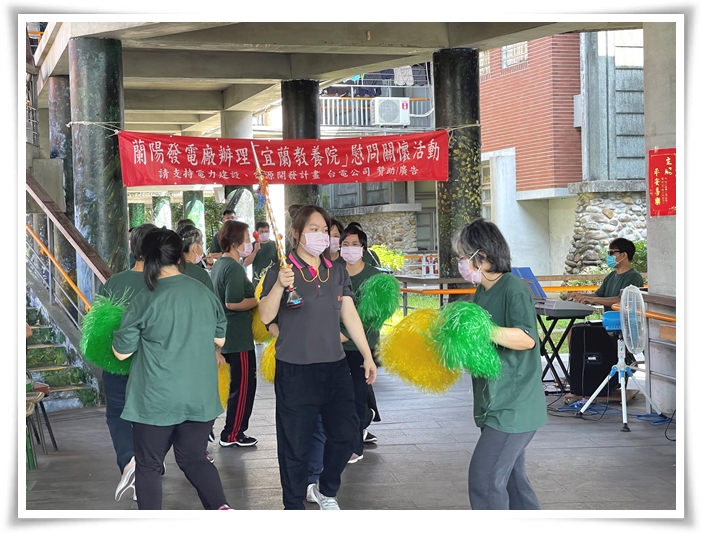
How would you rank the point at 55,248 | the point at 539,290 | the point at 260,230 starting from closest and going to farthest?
the point at 539,290 < the point at 260,230 < the point at 55,248

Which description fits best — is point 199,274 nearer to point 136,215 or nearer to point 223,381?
point 223,381

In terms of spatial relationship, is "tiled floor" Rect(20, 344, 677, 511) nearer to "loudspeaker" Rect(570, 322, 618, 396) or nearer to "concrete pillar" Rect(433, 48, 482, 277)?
"loudspeaker" Rect(570, 322, 618, 396)

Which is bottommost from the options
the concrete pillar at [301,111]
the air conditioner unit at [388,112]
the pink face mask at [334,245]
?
the pink face mask at [334,245]

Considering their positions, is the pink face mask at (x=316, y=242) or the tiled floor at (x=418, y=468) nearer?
the pink face mask at (x=316, y=242)

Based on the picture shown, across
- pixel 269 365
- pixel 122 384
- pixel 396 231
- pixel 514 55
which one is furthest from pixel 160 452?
pixel 396 231

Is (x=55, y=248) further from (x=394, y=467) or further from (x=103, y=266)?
(x=394, y=467)

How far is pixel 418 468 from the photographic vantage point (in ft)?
A: 19.5

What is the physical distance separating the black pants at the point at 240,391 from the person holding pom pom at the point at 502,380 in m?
2.82

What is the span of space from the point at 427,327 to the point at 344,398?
2.43ft

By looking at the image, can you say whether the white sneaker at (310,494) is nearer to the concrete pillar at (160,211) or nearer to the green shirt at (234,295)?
the green shirt at (234,295)

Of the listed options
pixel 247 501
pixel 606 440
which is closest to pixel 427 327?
pixel 247 501

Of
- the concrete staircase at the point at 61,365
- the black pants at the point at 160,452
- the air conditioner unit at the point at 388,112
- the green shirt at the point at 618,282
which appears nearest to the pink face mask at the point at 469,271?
the black pants at the point at 160,452

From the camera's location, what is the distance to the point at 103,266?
7.48m

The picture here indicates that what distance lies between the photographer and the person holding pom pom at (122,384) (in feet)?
16.0
